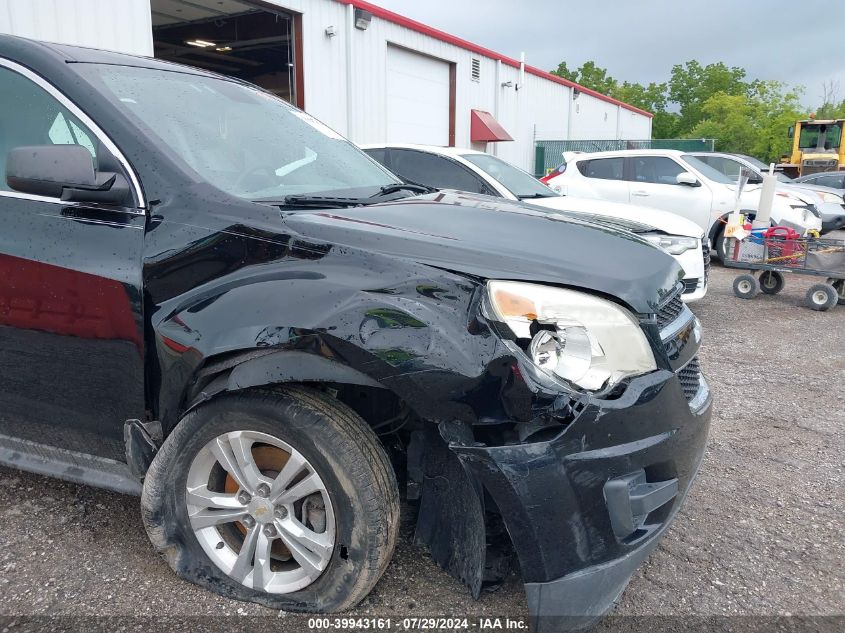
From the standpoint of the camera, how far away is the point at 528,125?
70.9ft

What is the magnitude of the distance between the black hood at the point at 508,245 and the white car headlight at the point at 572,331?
0.04m

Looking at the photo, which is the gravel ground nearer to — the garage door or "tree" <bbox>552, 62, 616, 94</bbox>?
the garage door

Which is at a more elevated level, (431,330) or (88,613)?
(431,330)

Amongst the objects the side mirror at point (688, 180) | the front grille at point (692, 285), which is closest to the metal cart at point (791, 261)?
the front grille at point (692, 285)

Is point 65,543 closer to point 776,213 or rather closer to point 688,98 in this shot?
point 776,213

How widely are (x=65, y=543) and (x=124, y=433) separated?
0.69m

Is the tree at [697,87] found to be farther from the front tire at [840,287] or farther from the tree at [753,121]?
the front tire at [840,287]

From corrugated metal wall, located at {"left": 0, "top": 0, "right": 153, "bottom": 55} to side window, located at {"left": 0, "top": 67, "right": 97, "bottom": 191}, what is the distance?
521cm

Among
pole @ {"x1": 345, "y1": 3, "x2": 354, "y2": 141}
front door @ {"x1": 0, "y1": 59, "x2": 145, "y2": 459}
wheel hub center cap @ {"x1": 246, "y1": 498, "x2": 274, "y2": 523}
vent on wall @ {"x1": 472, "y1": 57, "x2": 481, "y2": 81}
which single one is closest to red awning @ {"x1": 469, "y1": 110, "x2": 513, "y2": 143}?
vent on wall @ {"x1": 472, "y1": 57, "x2": 481, "y2": 81}

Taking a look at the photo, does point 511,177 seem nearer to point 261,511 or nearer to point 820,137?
point 261,511

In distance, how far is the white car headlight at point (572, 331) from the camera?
6.25 ft

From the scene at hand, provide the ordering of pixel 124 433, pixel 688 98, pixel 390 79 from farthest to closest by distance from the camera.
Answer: pixel 688 98 → pixel 390 79 → pixel 124 433

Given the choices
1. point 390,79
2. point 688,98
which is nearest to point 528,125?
point 390,79

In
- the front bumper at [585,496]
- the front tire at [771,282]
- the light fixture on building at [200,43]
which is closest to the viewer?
the front bumper at [585,496]
